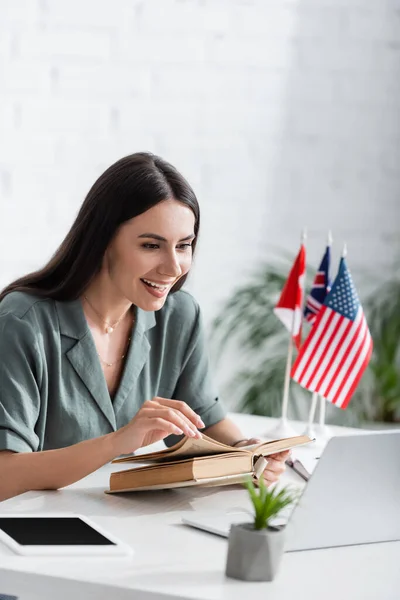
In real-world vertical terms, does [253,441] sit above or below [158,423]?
below

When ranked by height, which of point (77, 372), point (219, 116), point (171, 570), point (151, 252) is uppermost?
point (219, 116)

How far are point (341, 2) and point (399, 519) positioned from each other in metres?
2.99

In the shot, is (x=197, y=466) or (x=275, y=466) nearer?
(x=197, y=466)

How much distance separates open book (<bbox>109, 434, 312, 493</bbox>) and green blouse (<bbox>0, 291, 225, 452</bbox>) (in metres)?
0.26

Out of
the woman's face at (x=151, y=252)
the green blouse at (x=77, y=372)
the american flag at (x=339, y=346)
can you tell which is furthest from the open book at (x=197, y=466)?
the american flag at (x=339, y=346)

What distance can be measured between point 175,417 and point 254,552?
16.1 inches

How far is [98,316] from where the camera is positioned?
2.07 m

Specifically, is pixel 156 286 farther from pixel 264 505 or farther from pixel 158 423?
pixel 264 505

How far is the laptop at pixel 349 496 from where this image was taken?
1.32 metres

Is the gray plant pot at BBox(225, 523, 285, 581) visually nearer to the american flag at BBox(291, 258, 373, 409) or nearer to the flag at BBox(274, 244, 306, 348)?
the american flag at BBox(291, 258, 373, 409)

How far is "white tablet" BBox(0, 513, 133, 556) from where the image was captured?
1.28 meters

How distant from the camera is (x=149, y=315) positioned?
2184 mm

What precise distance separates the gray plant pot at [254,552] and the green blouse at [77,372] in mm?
630

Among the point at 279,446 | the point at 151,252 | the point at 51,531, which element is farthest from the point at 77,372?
the point at 51,531
